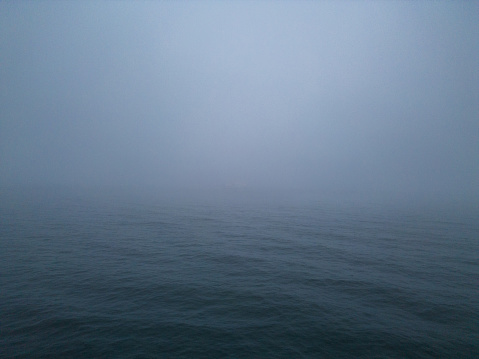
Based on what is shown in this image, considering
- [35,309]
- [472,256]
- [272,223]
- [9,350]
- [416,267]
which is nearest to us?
[9,350]

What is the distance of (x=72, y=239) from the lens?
148 ft

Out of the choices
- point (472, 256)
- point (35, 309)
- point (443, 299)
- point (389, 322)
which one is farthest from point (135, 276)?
point (472, 256)

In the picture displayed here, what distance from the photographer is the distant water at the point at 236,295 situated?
17.9 m

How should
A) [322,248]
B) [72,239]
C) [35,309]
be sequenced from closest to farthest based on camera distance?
[35,309] → [322,248] → [72,239]

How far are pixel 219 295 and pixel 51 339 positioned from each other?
1408 centimetres

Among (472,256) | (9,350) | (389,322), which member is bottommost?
(9,350)

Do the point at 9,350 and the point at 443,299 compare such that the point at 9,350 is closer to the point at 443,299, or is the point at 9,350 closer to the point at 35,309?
the point at 35,309

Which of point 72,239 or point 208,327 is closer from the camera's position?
point 208,327

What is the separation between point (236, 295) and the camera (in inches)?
993

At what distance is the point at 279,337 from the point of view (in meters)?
18.8

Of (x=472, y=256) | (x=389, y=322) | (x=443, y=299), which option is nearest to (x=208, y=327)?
(x=389, y=322)

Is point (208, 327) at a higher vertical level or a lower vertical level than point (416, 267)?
lower

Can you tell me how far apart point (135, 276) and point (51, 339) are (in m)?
11.4

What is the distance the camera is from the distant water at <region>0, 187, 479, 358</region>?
17922mm
